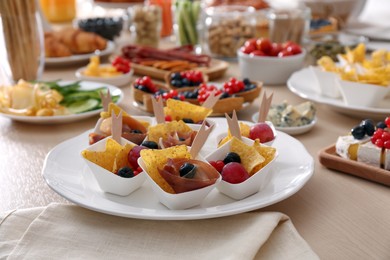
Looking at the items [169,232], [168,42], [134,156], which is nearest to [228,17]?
[168,42]

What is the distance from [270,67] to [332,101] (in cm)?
31

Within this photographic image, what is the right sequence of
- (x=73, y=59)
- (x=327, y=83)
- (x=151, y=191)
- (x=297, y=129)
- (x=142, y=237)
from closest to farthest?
1. (x=142, y=237)
2. (x=151, y=191)
3. (x=297, y=129)
4. (x=327, y=83)
5. (x=73, y=59)

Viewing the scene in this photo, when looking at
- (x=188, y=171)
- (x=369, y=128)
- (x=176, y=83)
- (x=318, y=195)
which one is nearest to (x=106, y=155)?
(x=188, y=171)

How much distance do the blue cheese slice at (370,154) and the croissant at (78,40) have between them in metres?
1.10

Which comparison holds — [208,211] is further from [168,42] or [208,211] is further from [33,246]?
[168,42]

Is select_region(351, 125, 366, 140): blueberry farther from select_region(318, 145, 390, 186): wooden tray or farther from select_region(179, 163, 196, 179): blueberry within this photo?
select_region(179, 163, 196, 179): blueberry

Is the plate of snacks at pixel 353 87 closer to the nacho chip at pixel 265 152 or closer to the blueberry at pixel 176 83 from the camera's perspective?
the blueberry at pixel 176 83

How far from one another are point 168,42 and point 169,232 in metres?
1.44

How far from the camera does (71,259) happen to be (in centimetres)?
75

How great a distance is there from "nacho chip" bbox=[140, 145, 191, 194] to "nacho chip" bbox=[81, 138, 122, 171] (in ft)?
0.26

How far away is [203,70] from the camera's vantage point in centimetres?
163

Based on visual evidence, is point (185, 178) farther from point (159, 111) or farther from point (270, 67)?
point (270, 67)

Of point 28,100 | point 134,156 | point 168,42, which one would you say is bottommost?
point 168,42

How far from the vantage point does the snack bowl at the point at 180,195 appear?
31.5 inches
